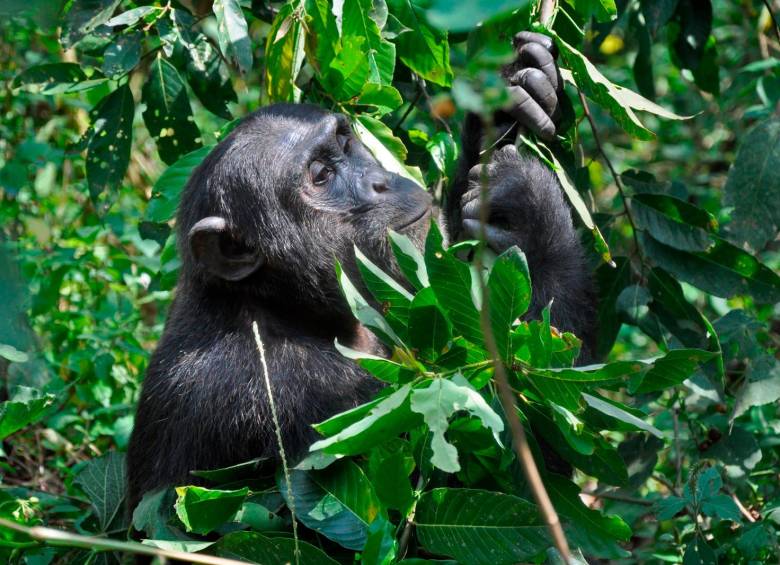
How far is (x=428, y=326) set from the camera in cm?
269

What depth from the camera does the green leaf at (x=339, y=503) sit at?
9.00 ft

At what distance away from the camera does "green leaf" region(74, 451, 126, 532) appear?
400 centimetres

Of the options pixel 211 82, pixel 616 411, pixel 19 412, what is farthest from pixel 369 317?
pixel 211 82

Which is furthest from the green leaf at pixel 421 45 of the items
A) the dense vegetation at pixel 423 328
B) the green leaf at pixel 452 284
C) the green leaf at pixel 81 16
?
the green leaf at pixel 452 284

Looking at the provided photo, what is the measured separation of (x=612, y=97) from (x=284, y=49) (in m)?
1.22

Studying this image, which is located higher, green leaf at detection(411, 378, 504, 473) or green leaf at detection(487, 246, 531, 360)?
green leaf at detection(487, 246, 531, 360)

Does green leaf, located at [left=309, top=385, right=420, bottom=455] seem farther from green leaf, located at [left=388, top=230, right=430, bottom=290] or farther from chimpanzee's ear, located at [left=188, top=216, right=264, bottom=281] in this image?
chimpanzee's ear, located at [left=188, top=216, right=264, bottom=281]

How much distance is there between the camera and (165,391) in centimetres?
366

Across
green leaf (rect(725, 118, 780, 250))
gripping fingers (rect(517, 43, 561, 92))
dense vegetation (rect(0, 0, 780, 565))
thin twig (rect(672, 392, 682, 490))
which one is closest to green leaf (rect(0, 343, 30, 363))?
dense vegetation (rect(0, 0, 780, 565))

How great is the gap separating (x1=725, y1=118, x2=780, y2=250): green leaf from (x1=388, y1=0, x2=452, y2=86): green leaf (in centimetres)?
131

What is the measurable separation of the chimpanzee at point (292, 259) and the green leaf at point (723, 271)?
0.36 metres

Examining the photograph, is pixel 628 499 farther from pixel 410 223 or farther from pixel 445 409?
pixel 445 409

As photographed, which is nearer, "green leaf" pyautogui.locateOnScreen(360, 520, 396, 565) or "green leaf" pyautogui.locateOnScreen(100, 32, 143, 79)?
"green leaf" pyautogui.locateOnScreen(360, 520, 396, 565)

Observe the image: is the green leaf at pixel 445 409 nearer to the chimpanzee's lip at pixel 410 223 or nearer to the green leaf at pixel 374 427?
the green leaf at pixel 374 427
